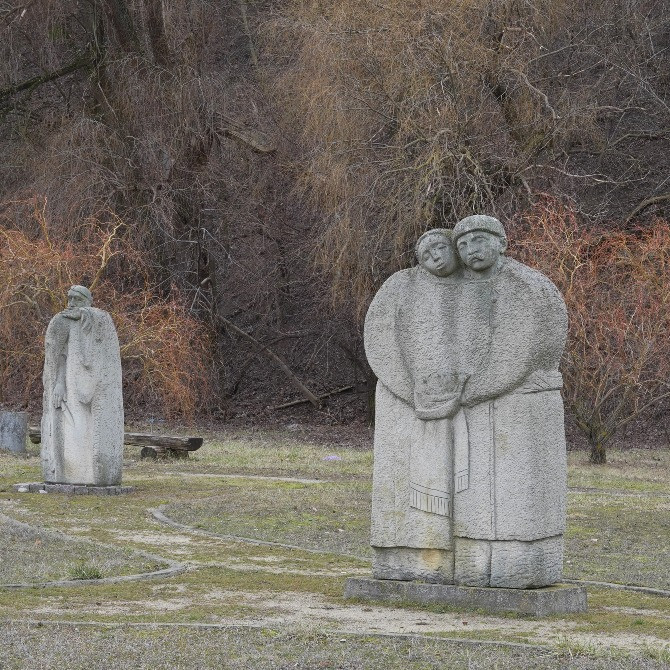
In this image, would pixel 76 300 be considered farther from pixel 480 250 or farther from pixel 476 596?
pixel 476 596

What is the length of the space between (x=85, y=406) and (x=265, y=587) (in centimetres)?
735

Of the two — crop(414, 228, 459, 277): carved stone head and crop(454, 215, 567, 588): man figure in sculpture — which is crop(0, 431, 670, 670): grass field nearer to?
crop(454, 215, 567, 588): man figure in sculpture

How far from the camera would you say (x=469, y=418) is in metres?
9.52

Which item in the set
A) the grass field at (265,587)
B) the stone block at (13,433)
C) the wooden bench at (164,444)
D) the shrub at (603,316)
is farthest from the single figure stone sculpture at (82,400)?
the shrub at (603,316)

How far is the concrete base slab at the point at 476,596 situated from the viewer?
9.06 meters

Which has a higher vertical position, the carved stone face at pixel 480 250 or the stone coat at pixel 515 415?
the carved stone face at pixel 480 250

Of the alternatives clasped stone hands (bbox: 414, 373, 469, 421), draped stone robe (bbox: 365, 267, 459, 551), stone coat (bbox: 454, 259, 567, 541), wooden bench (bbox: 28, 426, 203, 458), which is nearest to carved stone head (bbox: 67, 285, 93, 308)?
wooden bench (bbox: 28, 426, 203, 458)

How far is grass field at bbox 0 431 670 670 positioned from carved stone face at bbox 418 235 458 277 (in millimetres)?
2260

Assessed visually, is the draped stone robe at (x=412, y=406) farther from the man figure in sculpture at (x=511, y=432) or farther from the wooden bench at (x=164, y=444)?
the wooden bench at (x=164, y=444)

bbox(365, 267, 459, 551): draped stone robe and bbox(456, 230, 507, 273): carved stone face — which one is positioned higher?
bbox(456, 230, 507, 273): carved stone face

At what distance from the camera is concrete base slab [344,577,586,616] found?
29.7ft

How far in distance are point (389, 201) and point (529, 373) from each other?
1680 centimetres

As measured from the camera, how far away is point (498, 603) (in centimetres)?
915

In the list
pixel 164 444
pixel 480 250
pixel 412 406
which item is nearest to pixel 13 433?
pixel 164 444
